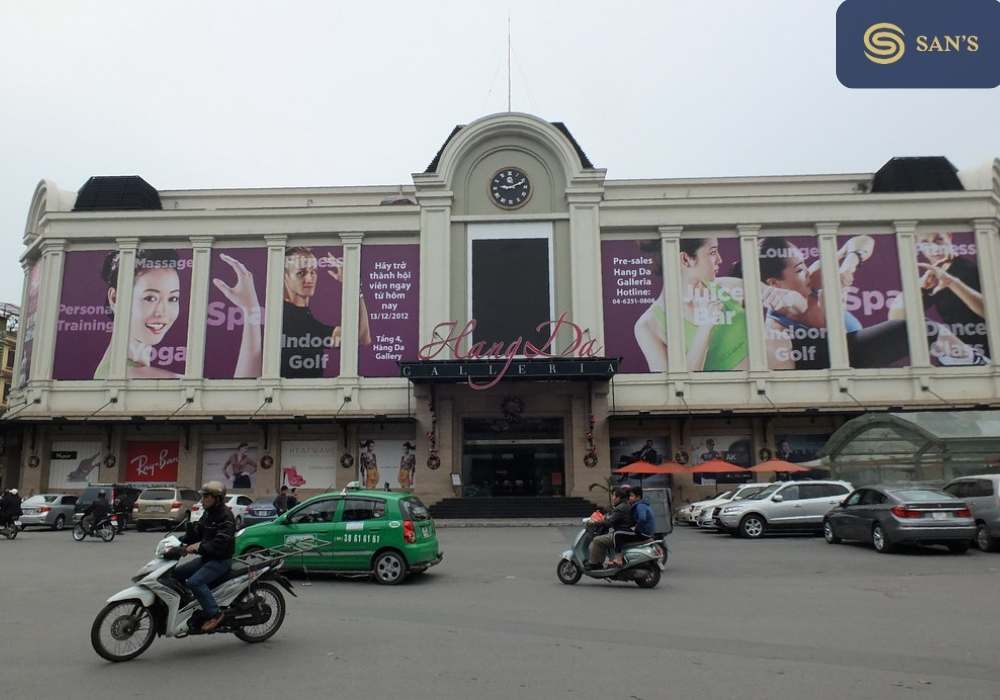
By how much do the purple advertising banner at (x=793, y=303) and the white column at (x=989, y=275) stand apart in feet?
23.9

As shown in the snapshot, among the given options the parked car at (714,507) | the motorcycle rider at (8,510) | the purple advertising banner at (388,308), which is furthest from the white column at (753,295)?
the motorcycle rider at (8,510)

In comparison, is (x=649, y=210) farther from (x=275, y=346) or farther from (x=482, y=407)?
(x=275, y=346)

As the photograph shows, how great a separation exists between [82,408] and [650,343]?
85.9ft

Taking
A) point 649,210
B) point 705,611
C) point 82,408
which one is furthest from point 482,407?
point 705,611

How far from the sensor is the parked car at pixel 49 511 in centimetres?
2847

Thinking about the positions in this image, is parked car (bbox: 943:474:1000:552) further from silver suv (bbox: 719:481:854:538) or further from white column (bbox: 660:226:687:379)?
white column (bbox: 660:226:687:379)

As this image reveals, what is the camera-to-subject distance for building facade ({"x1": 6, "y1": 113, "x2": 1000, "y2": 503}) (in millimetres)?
34000

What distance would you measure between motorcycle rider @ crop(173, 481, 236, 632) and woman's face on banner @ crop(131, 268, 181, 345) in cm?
3062

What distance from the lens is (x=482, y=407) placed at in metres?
34.4

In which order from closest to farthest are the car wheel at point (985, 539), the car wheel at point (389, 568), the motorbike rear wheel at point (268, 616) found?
the motorbike rear wheel at point (268, 616)
the car wheel at point (389, 568)
the car wheel at point (985, 539)

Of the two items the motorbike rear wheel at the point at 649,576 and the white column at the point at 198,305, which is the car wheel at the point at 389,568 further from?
the white column at the point at 198,305

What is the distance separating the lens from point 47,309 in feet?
119

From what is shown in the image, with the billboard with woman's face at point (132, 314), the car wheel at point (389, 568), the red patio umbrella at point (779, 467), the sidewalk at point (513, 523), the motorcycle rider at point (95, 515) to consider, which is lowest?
the sidewalk at point (513, 523)

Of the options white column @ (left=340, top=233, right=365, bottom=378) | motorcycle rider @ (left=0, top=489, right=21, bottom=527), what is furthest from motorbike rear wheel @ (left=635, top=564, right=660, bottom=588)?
white column @ (left=340, top=233, right=365, bottom=378)
